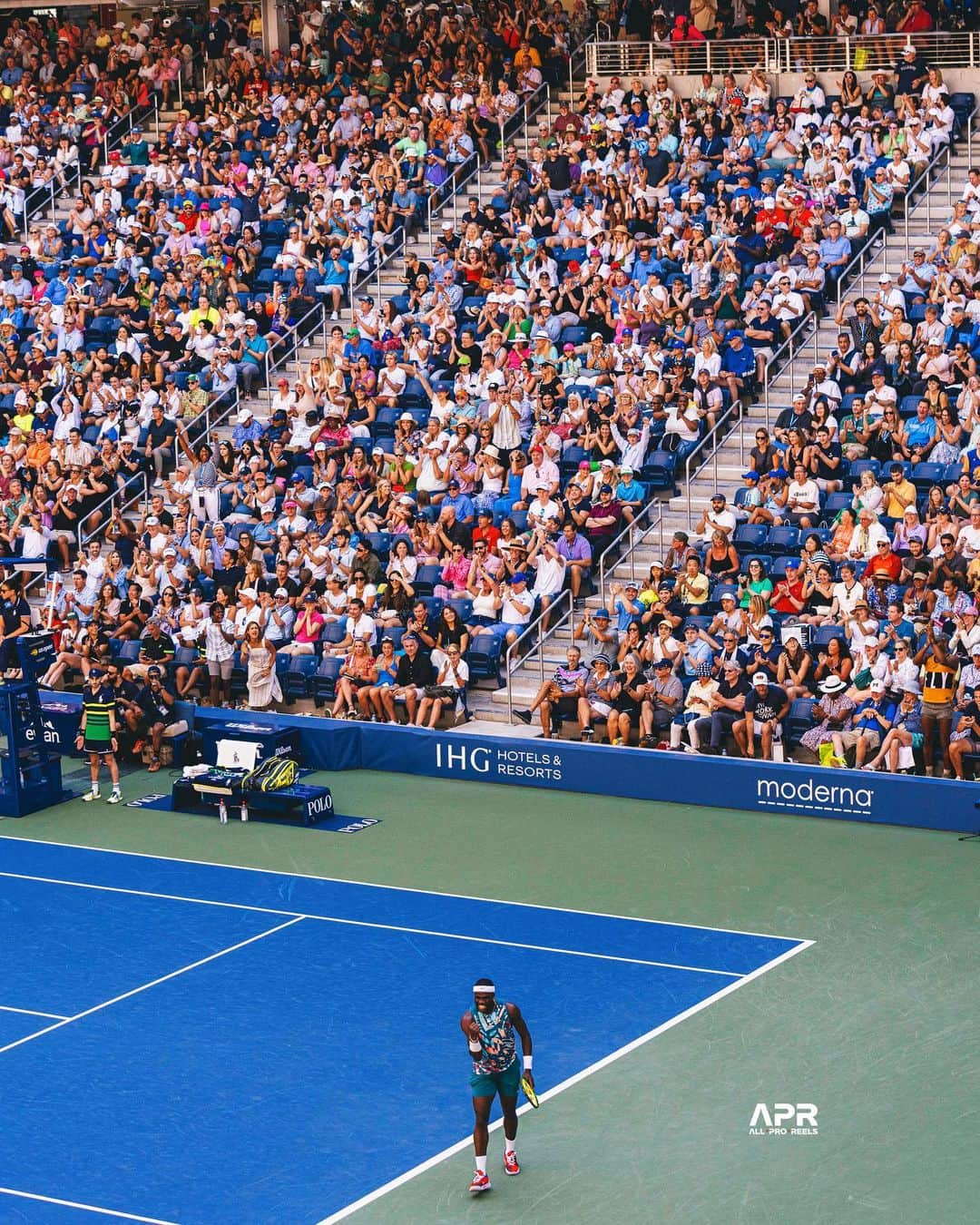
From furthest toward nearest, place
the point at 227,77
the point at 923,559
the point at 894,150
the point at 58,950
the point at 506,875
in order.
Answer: the point at 227,77, the point at 894,150, the point at 923,559, the point at 506,875, the point at 58,950

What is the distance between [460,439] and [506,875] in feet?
29.0

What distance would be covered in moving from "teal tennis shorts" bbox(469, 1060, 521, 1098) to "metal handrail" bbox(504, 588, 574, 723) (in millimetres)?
12186

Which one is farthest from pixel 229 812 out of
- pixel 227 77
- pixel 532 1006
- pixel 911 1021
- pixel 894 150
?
pixel 227 77

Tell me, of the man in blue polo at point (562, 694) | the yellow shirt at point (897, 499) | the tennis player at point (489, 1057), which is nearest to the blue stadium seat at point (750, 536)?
the yellow shirt at point (897, 499)

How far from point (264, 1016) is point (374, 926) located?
2.56 meters

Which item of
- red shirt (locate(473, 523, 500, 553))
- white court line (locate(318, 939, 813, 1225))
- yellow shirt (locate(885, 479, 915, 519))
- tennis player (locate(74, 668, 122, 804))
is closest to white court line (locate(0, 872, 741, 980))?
white court line (locate(318, 939, 813, 1225))

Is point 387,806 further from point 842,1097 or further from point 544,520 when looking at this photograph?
point 842,1097

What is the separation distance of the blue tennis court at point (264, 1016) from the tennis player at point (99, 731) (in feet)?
7.40

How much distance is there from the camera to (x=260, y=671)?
2798 cm

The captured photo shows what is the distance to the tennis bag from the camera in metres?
24.9

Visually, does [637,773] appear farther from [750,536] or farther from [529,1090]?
[529,1090]

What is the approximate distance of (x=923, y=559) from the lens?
2503 cm

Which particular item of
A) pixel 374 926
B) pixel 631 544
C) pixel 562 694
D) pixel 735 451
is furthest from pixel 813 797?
pixel 735 451

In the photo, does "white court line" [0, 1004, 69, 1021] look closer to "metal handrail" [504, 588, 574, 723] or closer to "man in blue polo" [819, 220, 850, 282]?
"metal handrail" [504, 588, 574, 723]
